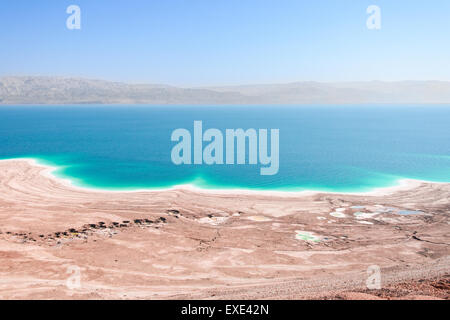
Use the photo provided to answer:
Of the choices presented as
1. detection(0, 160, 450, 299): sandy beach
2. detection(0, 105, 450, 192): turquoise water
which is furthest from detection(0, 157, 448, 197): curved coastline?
detection(0, 105, 450, 192): turquoise water

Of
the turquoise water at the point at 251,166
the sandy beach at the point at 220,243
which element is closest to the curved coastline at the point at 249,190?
the sandy beach at the point at 220,243

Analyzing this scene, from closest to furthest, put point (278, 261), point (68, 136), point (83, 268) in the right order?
point (83, 268), point (278, 261), point (68, 136)

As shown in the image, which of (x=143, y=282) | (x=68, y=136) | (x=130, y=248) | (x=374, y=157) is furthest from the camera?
(x=68, y=136)

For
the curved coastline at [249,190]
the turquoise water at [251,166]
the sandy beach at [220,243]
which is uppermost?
the turquoise water at [251,166]

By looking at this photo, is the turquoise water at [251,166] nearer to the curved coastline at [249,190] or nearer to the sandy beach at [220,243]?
the curved coastline at [249,190]

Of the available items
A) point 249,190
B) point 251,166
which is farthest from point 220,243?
point 251,166

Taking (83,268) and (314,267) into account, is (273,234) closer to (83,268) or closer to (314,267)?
(314,267)

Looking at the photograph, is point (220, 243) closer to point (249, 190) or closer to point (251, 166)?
point (249, 190)

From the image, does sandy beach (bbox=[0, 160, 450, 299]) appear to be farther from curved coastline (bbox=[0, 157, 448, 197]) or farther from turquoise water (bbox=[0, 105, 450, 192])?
turquoise water (bbox=[0, 105, 450, 192])

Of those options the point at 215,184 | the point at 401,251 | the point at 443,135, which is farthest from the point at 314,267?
the point at 443,135
